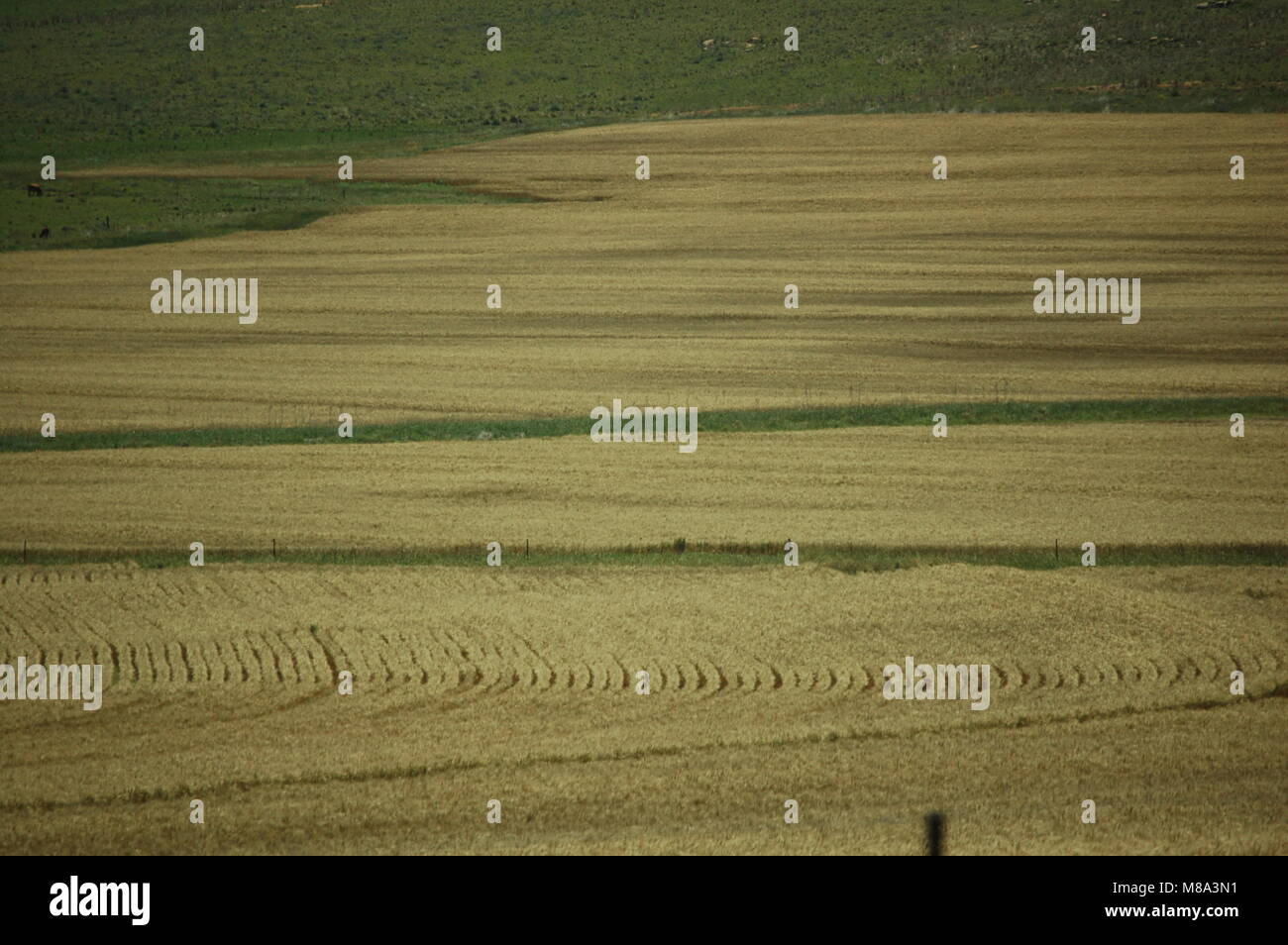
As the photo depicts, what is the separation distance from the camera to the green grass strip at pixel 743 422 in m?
33.4

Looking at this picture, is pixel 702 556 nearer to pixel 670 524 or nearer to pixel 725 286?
pixel 670 524

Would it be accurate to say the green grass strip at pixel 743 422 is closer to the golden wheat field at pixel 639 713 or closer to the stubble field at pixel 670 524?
the stubble field at pixel 670 524

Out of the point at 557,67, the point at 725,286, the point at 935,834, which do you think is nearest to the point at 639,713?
the point at 935,834

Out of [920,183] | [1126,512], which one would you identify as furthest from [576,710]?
[920,183]

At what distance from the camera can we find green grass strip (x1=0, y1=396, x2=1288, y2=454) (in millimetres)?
33438

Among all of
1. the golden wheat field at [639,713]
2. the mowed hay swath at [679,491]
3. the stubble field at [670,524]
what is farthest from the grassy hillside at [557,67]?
the golden wheat field at [639,713]

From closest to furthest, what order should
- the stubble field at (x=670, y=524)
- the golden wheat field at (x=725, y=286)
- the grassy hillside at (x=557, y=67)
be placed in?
the stubble field at (x=670, y=524) → the golden wheat field at (x=725, y=286) → the grassy hillside at (x=557, y=67)

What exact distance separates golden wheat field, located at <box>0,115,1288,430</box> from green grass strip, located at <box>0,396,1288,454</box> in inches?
25.7

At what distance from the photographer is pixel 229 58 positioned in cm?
9556

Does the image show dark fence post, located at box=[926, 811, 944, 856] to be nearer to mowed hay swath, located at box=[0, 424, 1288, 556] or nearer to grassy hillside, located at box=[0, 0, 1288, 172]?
mowed hay swath, located at box=[0, 424, 1288, 556]

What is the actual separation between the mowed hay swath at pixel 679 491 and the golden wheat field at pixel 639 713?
1.74 m

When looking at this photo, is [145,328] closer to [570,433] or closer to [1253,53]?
[570,433]

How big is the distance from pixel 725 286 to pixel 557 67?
4725cm

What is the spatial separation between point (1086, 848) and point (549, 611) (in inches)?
408
